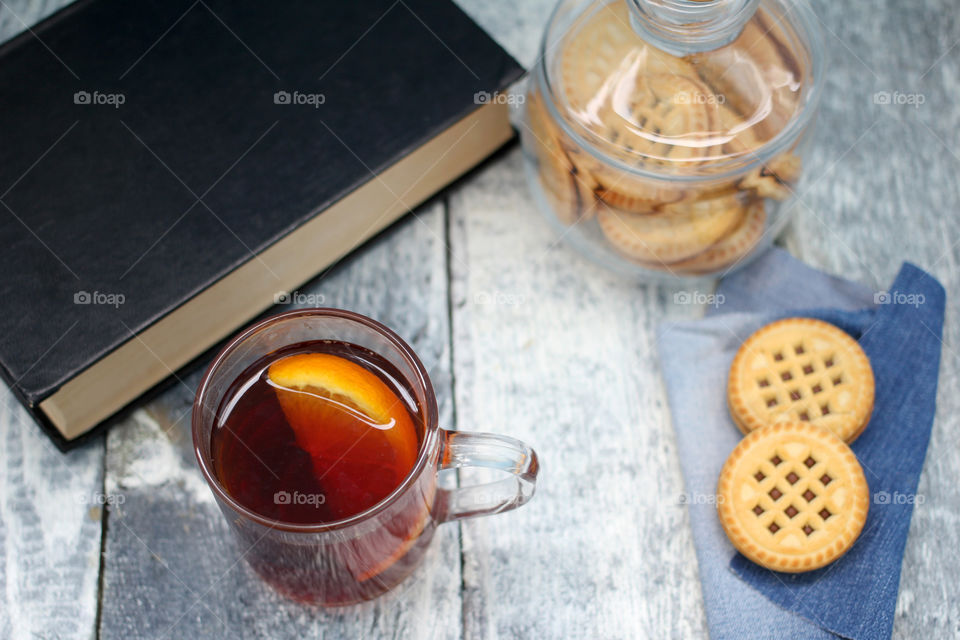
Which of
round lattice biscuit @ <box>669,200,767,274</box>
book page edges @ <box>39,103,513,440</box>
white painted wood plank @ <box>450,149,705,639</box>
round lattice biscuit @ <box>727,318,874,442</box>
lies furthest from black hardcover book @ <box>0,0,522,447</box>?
round lattice biscuit @ <box>727,318,874,442</box>

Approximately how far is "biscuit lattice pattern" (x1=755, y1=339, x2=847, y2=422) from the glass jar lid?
18 cm

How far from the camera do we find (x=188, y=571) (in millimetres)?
864

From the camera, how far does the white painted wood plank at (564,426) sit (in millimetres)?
869

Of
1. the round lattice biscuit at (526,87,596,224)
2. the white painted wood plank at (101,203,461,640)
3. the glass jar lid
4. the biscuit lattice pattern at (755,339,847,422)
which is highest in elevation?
the glass jar lid

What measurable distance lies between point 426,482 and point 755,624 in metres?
0.32

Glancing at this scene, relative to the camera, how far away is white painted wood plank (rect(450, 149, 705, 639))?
869 mm

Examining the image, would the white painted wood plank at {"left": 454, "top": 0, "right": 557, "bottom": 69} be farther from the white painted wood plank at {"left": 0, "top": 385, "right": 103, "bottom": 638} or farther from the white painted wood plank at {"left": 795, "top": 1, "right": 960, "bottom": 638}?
the white painted wood plank at {"left": 0, "top": 385, "right": 103, "bottom": 638}

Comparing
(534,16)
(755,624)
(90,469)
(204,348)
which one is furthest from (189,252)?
(755,624)

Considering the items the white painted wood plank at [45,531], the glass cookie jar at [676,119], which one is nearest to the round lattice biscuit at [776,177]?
the glass cookie jar at [676,119]

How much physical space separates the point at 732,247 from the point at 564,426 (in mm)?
232

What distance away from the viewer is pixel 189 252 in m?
0.87

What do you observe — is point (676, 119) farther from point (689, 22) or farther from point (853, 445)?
point (853, 445)

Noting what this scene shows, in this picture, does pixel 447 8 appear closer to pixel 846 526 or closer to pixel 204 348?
pixel 204 348

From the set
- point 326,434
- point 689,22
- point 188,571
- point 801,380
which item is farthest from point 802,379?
point 188,571
